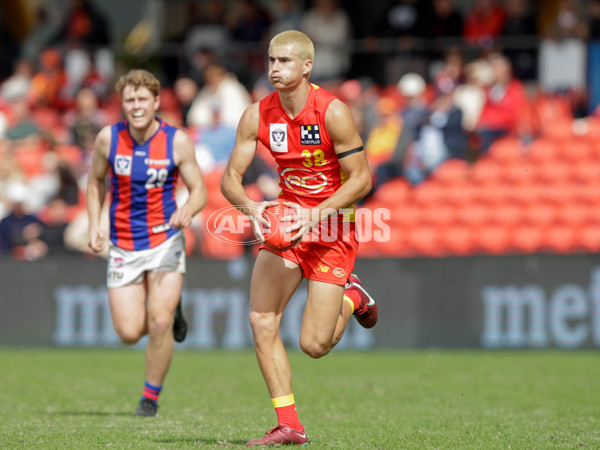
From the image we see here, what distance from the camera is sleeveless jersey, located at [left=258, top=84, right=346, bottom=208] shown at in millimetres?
6539

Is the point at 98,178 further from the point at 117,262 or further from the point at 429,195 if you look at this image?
the point at 429,195

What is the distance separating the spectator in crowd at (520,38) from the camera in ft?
55.2

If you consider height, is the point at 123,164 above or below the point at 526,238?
above

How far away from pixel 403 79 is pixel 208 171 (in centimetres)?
350

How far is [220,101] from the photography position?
664 inches

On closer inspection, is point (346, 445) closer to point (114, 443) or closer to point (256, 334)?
point (256, 334)

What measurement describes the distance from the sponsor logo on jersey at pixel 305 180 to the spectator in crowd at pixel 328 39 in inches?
428

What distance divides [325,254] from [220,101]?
34.4ft

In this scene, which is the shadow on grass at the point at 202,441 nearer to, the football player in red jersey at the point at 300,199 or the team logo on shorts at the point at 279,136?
the football player in red jersey at the point at 300,199

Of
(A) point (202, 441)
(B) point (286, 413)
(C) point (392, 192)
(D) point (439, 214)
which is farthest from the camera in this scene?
(C) point (392, 192)

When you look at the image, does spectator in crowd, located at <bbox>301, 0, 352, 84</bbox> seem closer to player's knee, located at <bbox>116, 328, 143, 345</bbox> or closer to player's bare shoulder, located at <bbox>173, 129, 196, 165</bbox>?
player's bare shoulder, located at <bbox>173, 129, 196, 165</bbox>

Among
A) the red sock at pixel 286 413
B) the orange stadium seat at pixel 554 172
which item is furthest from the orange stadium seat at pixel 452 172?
the red sock at pixel 286 413

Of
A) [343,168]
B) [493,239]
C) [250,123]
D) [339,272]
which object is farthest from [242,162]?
[493,239]

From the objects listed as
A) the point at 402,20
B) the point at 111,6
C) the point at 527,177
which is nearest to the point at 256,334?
the point at 527,177
